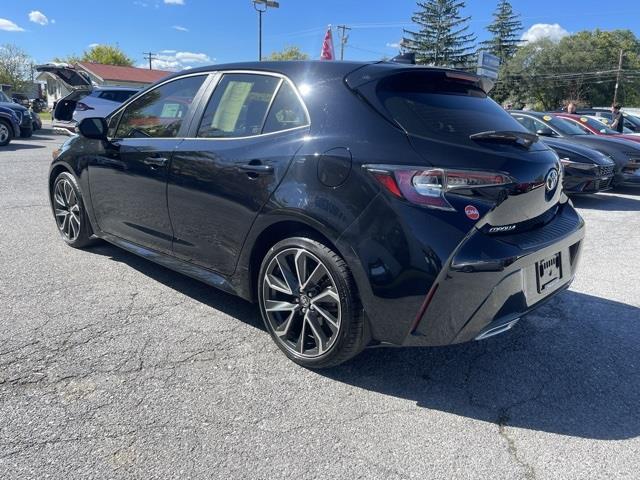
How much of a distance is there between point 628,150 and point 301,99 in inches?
334

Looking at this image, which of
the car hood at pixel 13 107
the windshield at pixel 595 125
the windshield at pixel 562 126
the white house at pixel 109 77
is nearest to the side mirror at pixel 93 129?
the windshield at pixel 562 126

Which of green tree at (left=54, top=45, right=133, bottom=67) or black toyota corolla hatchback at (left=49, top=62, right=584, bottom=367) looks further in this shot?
green tree at (left=54, top=45, right=133, bottom=67)

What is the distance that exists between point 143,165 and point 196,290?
3.36ft

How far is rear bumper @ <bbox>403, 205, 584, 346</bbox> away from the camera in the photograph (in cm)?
230

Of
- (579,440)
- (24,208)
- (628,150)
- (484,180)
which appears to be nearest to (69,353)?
(484,180)

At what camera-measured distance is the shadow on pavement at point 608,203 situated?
810 centimetres

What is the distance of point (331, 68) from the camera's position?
2896mm

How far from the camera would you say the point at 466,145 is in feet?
8.11

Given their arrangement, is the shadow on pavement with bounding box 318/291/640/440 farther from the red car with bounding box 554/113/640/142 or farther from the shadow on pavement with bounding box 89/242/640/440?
the red car with bounding box 554/113/640/142

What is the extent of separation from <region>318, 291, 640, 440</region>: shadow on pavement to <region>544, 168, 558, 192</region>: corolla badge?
1053mm

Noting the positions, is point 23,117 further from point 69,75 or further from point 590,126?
point 590,126

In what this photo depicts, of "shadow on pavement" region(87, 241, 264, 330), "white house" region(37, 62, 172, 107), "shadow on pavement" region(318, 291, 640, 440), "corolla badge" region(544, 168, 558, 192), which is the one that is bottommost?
"shadow on pavement" region(318, 291, 640, 440)

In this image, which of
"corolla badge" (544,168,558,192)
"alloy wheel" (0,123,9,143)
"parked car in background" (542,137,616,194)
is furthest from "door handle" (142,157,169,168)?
"alloy wheel" (0,123,9,143)

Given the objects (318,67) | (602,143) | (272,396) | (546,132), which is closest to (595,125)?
(602,143)
